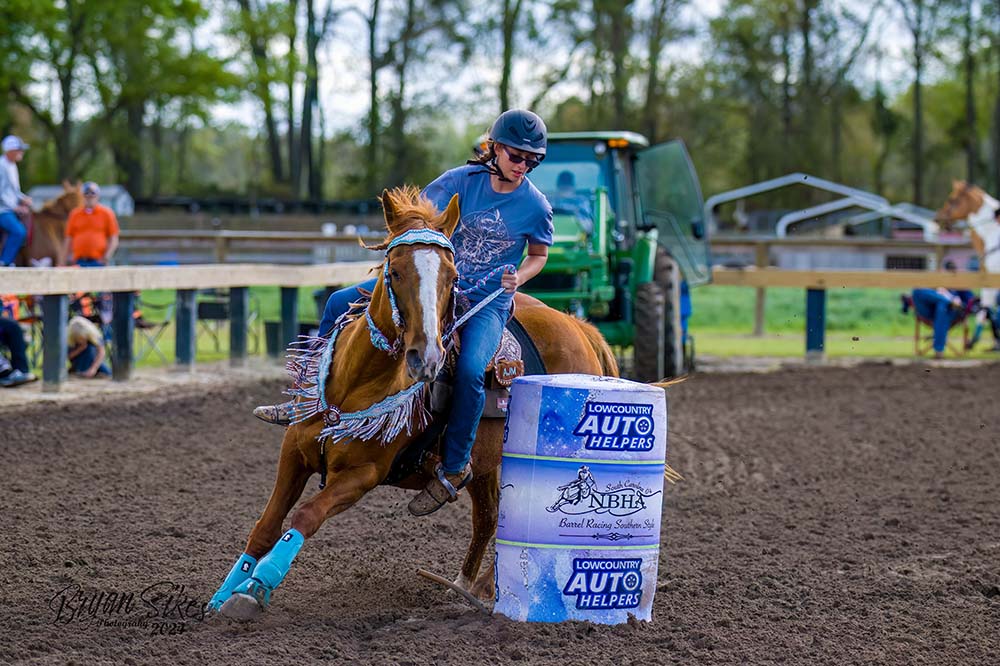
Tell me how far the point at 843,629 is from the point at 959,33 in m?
46.1

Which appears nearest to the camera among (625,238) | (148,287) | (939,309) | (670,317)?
(148,287)

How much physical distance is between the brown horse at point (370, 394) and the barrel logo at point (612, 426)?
2.33 ft

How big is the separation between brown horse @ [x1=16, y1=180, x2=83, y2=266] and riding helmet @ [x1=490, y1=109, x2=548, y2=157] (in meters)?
11.8

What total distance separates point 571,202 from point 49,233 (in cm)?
709

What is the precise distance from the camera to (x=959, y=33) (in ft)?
152

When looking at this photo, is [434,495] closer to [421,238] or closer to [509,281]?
[509,281]

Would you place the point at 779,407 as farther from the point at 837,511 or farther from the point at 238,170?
the point at 238,170

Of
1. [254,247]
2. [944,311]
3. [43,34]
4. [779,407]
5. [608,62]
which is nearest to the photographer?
[779,407]

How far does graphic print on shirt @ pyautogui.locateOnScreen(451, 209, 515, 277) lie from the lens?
548cm

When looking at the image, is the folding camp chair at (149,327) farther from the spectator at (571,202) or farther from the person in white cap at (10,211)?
the spectator at (571,202)

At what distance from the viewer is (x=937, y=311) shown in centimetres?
1805

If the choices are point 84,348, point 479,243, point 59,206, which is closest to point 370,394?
point 479,243

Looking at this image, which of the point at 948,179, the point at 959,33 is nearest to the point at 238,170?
the point at 948,179

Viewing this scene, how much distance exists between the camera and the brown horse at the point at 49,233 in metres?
15.9
